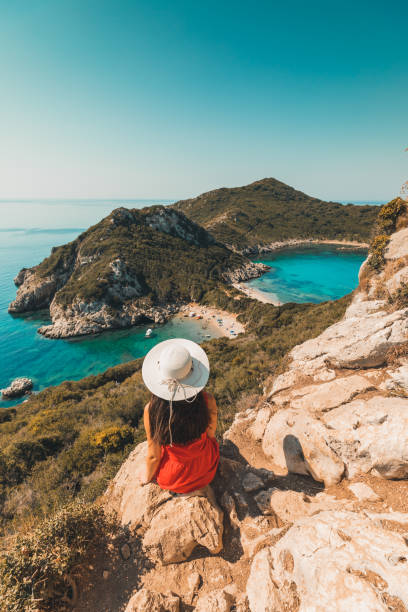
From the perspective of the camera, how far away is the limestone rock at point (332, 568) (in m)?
1.72

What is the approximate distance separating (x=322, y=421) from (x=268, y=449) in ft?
4.51

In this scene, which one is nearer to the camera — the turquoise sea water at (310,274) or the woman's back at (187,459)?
the woman's back at (187,459)

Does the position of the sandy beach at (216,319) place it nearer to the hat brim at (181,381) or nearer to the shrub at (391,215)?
the shrub at (391,215)

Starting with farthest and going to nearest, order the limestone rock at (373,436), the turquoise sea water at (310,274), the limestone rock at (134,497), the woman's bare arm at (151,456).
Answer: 1. the turquoise sea water at (310,274)
2. the limestone rock at (134,497)
3. the limestone rock at (373,436)
4. the woman's bare arm at (151,456)

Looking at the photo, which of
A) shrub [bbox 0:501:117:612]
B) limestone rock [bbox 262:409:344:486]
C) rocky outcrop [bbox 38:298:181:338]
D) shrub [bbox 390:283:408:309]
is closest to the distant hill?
rocky outcrop [bbox 38:298:181:338]

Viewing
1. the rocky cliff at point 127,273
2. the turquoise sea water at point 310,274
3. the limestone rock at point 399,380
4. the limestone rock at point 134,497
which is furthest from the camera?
the turquoise sea water at point 310,274

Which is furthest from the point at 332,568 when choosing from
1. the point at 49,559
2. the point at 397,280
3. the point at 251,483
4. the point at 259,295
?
the point at 259,295

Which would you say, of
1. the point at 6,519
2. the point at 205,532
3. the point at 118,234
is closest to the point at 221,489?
the point at 205,532

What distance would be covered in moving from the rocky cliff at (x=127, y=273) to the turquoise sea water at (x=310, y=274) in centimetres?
891

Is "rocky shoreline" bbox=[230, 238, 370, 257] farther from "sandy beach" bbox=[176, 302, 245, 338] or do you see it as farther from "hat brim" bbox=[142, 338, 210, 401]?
"hat brim" bbox=[142, 338, 210, 401]

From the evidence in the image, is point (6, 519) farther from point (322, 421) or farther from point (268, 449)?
point (322, 421)

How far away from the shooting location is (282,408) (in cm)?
581

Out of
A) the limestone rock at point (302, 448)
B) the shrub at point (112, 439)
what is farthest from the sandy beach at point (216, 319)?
the limestone rock at point (302, 448)

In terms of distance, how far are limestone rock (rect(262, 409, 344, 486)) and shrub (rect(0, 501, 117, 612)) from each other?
3.32 metres
